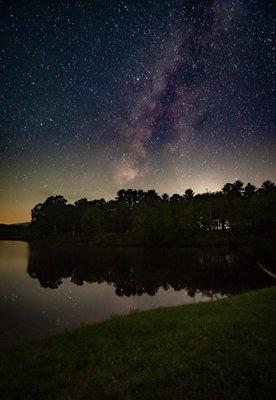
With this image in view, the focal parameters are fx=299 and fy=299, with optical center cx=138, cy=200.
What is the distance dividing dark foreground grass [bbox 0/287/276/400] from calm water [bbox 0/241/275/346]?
734 cm

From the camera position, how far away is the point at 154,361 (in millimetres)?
11961

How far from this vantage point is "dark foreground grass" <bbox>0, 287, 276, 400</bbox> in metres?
9.93

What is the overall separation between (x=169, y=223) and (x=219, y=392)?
312 ft

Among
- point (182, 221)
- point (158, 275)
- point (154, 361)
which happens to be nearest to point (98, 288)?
point (158, 275)

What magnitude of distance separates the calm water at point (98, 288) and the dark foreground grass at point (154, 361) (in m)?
7.34

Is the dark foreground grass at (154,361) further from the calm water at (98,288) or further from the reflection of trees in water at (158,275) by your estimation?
the reflection of trees in water at (158,275)

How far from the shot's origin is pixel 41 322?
2414 centimetres

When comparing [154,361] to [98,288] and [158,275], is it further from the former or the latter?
[158,275]

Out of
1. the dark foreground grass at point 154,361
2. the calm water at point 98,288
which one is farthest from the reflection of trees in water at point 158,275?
the dark foreground grass at point 154,361

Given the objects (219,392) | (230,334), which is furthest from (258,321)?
(219,392)

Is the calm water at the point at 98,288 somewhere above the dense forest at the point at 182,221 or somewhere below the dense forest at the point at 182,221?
below

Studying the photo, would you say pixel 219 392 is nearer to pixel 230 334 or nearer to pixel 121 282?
pixel 230 334

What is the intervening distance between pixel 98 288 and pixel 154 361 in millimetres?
27466

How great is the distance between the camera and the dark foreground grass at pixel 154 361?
32.6 feet
